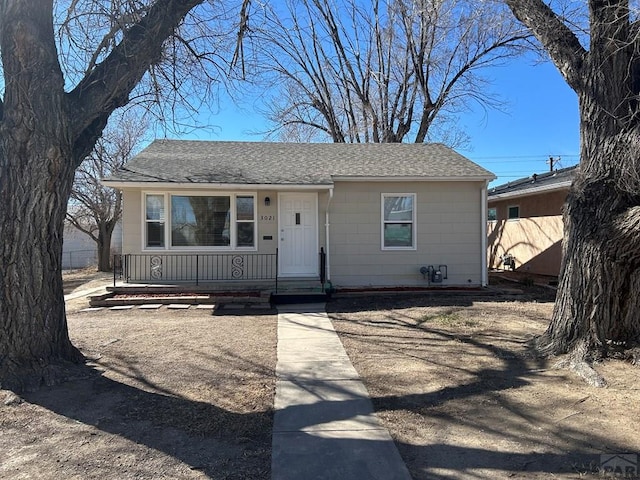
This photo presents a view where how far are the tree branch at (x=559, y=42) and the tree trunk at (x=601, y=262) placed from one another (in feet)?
2.48

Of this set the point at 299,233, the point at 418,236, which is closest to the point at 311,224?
the point at 299,233

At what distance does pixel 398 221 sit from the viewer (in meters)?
11.2

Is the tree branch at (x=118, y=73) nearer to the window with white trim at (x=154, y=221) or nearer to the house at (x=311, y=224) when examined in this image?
the house at (x=311, y=224)

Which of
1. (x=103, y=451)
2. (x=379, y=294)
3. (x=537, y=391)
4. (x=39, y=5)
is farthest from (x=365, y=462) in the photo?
(x=379, y=294)

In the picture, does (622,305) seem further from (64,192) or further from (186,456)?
(64,192)

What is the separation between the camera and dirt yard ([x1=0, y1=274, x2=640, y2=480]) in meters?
2.99

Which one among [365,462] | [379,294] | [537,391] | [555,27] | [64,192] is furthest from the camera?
[379,294]

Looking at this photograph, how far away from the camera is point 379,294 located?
10.4 meters

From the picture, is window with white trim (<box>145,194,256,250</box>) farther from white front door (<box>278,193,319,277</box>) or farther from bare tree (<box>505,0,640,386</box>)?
bare tree (<box>505,0,640,386</box>)

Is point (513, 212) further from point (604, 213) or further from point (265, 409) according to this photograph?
point (265, 409)

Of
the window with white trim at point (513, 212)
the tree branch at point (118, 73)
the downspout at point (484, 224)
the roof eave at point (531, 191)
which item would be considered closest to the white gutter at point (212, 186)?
the downspout at point (484, 224)

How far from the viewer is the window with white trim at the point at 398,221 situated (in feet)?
36.7

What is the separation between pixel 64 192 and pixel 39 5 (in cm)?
197

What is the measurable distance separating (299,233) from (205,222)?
240 centimetres
